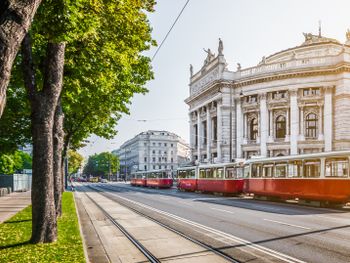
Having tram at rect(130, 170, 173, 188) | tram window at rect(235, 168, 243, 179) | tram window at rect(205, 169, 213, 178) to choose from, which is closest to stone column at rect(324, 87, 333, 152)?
tram window at rect(205, 169, 213, 178)

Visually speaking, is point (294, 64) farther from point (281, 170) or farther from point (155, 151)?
point (155, 151)

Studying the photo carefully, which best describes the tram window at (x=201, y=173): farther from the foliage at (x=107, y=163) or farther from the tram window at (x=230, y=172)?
the foliage at (x=107, y=163)

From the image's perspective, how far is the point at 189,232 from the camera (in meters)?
12.6

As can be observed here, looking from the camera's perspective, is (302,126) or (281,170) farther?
(302,126)

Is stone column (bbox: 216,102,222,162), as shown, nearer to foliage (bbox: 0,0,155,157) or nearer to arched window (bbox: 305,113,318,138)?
arched window (bbox: 305,113,318,138)

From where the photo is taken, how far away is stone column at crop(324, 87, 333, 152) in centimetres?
4909

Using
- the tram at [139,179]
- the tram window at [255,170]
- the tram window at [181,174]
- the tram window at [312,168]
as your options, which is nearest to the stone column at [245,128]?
the tram window at [181,174]

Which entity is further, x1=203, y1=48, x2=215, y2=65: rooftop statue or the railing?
x1=203, y1=48, x2=215, y2=65: rooftop statue

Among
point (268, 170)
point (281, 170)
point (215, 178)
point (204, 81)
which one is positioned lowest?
point (215, 178)

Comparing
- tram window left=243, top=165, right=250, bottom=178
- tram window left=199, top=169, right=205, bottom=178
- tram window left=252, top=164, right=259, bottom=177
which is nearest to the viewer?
tram window left=252, top=164, right=259, bottom=177

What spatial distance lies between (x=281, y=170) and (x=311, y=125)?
29554 millimetres

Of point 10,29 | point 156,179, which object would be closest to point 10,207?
point 10,29

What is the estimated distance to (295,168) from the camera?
2378 centimetres

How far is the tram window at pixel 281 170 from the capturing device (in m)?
24.8
